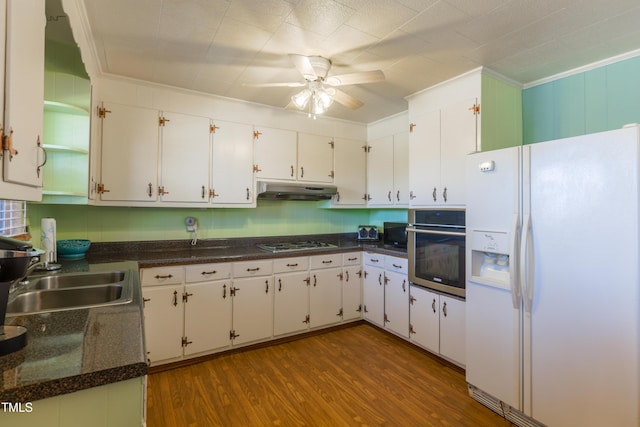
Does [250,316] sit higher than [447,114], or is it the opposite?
[447,114]

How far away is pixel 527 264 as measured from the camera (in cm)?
174

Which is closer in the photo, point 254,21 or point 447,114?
point 254,21

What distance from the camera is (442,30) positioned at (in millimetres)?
1855

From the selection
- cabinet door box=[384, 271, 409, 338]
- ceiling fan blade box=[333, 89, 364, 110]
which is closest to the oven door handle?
cabinet door box=[384, 271, 409, 338]

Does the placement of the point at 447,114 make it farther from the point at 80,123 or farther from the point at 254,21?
the point at 80,123

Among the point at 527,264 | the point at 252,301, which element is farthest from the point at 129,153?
the point at 527,264

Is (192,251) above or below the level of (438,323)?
above

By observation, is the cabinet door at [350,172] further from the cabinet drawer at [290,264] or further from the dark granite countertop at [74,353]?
the dark granite countertop at [74,353]

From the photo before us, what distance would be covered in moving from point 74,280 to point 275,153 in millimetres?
2041

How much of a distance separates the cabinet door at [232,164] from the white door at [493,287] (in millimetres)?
2048

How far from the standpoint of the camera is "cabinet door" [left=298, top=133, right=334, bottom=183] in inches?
134

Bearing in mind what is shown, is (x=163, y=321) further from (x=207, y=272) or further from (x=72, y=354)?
(x=72, y=354)

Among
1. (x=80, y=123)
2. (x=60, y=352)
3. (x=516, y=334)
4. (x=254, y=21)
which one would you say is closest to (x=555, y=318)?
(x=516, y=334)

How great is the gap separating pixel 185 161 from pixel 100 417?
7.71 ft
